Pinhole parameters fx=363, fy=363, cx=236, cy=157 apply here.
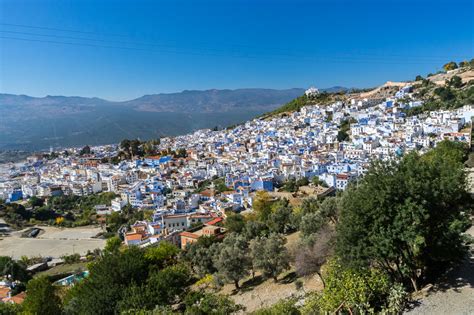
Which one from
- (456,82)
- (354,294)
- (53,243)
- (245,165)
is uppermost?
(456,82)

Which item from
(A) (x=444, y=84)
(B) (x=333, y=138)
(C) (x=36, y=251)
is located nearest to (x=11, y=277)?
(C) (x=36, y=251)

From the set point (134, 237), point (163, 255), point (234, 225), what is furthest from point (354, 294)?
point (134, 237)

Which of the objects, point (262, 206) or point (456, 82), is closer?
point (262, 206)

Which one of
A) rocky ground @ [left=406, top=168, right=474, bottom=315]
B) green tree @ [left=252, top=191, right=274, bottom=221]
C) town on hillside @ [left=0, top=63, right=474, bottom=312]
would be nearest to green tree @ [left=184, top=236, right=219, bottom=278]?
town on hillside @ [left=0, top=63, right=474, bottom=312]

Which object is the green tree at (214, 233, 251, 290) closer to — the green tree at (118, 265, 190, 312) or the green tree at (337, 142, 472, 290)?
the green tree at (118, 265, 190, 312)

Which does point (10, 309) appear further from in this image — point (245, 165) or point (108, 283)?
point (245, 165)

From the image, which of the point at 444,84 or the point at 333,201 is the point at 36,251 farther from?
the point at 444,84
